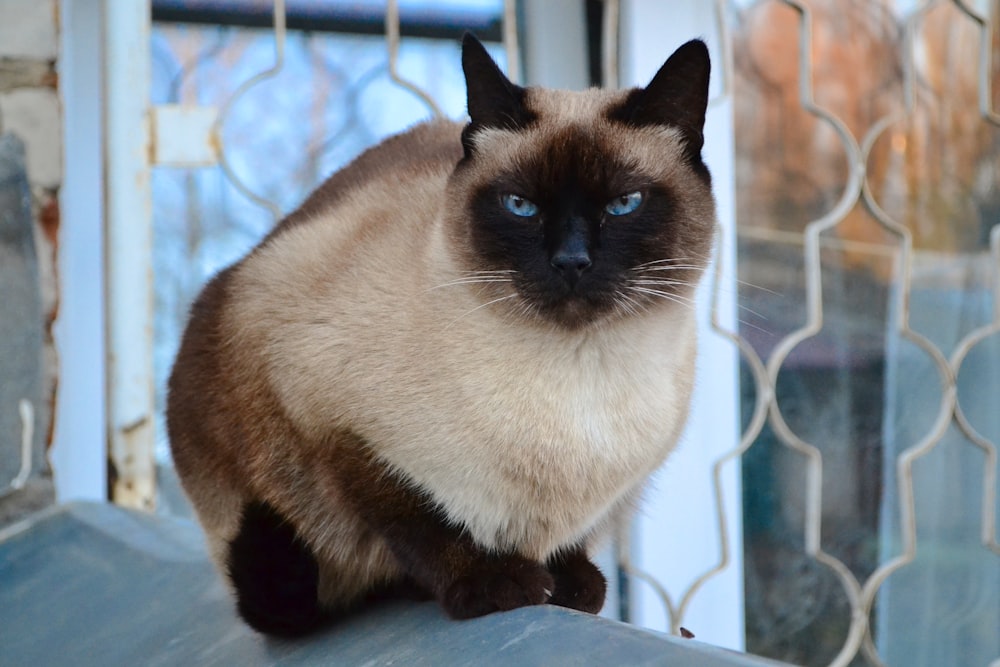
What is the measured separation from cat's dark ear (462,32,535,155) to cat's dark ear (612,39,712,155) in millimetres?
93

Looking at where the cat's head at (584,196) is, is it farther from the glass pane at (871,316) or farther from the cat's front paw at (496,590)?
the glass pane at (871,316)

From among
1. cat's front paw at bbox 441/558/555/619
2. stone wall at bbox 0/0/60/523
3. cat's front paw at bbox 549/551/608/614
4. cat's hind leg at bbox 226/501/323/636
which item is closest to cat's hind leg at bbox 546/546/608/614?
cat's front paw at bbox 549/551/608/614

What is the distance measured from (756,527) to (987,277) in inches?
28.7

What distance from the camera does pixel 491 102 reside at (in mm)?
1004

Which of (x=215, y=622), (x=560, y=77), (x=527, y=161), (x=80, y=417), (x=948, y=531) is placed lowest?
(x=948, y=531)

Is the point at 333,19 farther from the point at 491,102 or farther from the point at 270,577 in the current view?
the point at 270,577

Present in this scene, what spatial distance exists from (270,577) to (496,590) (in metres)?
0.22

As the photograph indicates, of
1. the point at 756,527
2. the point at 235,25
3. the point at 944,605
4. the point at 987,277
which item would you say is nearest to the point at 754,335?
the point at 756,527

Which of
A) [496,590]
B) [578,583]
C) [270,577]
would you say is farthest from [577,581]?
[270,577]

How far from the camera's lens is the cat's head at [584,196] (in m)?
0.92

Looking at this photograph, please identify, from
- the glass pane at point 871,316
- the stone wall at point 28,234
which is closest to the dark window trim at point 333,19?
the stone wall at point 28,234

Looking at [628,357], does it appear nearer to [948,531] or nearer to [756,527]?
[756,527]

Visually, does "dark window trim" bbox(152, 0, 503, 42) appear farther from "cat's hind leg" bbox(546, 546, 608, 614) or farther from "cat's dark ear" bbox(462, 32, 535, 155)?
"cat's hind leg" bbox(546, 546, 608, 614)

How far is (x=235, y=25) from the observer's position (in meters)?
1.94
